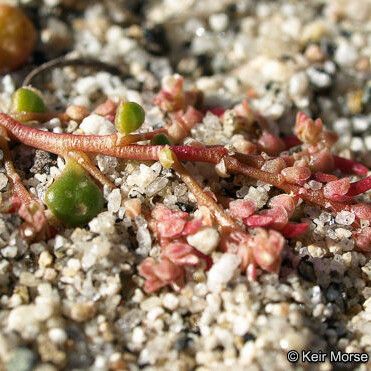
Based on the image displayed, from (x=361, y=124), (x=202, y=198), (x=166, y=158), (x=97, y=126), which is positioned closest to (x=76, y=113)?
(x=97, y=126)

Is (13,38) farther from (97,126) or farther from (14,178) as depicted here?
(14,178)

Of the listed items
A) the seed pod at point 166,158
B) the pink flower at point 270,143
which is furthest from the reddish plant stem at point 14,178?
the pink flower at point 270,143

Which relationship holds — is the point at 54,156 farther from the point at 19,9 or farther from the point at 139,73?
the point at 19,9

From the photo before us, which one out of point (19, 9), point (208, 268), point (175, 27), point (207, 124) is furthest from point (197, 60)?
point (208, 268)

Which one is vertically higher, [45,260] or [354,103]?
[45,260]

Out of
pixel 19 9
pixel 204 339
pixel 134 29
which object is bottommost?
pixel 204 339

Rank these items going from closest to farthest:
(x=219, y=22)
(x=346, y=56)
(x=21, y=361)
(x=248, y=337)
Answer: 1. (x=21, y=361)
2. (x=248, y=337)
3. (x=346, y=56)
4. (x=219, y=22)
